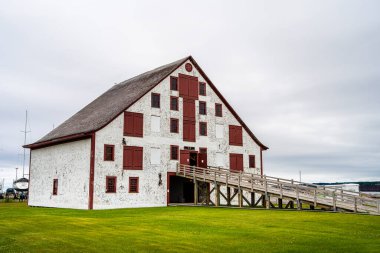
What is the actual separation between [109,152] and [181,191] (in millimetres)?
9300

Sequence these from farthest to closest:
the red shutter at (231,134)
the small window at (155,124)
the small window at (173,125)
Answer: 1. the red shutter at (231,134)
2. the small window at (173,125)
3. the small window at (155,124)

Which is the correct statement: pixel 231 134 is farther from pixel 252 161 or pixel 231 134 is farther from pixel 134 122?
pixel 134 122

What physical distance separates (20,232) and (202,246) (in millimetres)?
6696

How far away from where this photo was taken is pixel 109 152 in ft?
103

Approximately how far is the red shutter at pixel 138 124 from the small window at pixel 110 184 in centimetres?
400

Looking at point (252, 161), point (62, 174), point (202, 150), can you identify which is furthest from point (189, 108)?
point (62, 174)

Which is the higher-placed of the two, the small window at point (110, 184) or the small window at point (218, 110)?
the small window at point (218, 110)

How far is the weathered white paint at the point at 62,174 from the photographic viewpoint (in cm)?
3122

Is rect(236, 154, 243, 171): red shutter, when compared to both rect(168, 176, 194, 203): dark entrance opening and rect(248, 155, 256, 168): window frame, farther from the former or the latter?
rect(168, 176, 194, 203): dark entrance opening

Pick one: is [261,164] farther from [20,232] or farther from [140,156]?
[20,232]

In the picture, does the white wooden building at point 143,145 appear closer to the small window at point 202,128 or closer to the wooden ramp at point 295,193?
the small window at point 202,128

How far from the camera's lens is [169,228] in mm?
15969

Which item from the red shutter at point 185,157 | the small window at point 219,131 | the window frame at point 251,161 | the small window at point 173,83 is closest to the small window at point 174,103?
the small window at point 173,83

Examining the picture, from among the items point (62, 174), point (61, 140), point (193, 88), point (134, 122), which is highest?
point (193, 88)
